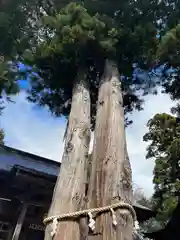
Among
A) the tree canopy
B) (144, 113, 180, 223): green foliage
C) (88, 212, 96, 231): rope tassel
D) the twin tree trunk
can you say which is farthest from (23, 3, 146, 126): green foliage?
→ (144, 113, 180, 223): green foliage

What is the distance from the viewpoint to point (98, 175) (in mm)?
2123

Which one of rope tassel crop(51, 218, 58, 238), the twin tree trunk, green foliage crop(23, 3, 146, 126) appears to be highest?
green foliage crop(23, 3, 146, 126)

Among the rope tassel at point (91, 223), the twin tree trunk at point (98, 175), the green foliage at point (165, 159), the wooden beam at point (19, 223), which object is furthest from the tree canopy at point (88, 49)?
the green foliage at point (165, 159)

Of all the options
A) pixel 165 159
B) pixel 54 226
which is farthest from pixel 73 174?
pixel 165 159

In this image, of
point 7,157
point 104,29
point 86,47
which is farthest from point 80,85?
point 7,157

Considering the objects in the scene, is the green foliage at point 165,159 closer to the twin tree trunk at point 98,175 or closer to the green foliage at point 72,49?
the green foliage at point 72,49

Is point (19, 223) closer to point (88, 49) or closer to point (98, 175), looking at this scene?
point (98, 175)

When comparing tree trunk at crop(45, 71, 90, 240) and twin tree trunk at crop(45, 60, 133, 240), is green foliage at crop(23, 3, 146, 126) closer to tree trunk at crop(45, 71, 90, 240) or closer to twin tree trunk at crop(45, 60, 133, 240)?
Answer: tree trunk at crop(45, 71, 90, 240)

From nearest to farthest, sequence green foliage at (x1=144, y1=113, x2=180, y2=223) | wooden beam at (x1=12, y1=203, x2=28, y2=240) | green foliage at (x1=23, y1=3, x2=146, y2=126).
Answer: green foliage at (x1=23, y1=3, x2=146, y2=126), wooden beam at (x1=12, y1=203, x2=28, y2=240), green foliage at (x1=144, y1=113, x2=180, y2=223)

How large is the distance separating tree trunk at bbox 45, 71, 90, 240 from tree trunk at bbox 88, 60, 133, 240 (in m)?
Result: 0.10

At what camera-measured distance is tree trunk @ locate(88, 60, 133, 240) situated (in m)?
1.74

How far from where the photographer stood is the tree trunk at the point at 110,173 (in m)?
1.74

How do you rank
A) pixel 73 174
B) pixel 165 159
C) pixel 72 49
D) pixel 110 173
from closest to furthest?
1. pixel 110 173
2. pixel 73 174
3. pixel 72 49
4. pixel 165 159

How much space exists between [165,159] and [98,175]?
777 centimetres
